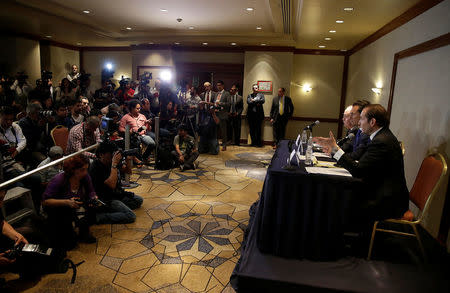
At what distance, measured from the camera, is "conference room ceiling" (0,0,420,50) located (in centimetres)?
486

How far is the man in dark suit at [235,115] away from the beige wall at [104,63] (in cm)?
441

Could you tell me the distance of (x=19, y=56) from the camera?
891 centimetres

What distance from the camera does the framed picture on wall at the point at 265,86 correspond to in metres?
8.65

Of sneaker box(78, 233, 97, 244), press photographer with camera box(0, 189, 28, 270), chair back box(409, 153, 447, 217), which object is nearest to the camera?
press photographer with camera box(0, 189, 28, 270)

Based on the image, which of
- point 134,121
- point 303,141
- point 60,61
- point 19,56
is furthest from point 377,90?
point 60,61

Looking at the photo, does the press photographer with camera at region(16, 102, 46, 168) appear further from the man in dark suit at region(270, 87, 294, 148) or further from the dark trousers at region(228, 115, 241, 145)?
the man in dark suit at region(270, 87, 294, 148)

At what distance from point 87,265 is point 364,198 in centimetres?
237

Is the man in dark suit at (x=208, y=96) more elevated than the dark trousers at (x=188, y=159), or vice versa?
the man in dark suit at (x=208, y=96)

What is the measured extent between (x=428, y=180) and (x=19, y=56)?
10.5m

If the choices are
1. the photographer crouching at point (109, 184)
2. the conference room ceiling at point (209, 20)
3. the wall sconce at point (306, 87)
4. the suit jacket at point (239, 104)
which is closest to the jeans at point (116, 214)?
the photographer crouching at point (109, 184)

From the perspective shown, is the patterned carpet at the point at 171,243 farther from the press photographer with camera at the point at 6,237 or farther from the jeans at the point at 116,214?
the press photographer with camera at the point at 6,237

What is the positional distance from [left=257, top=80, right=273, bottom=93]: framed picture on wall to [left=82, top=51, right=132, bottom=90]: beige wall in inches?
191

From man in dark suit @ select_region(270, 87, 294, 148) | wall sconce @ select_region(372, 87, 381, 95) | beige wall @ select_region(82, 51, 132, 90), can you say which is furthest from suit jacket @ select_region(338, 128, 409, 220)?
beige wall @ select_region(82, 51, 132, 90)

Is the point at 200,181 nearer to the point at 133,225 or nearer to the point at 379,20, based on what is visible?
the point at 133,225
